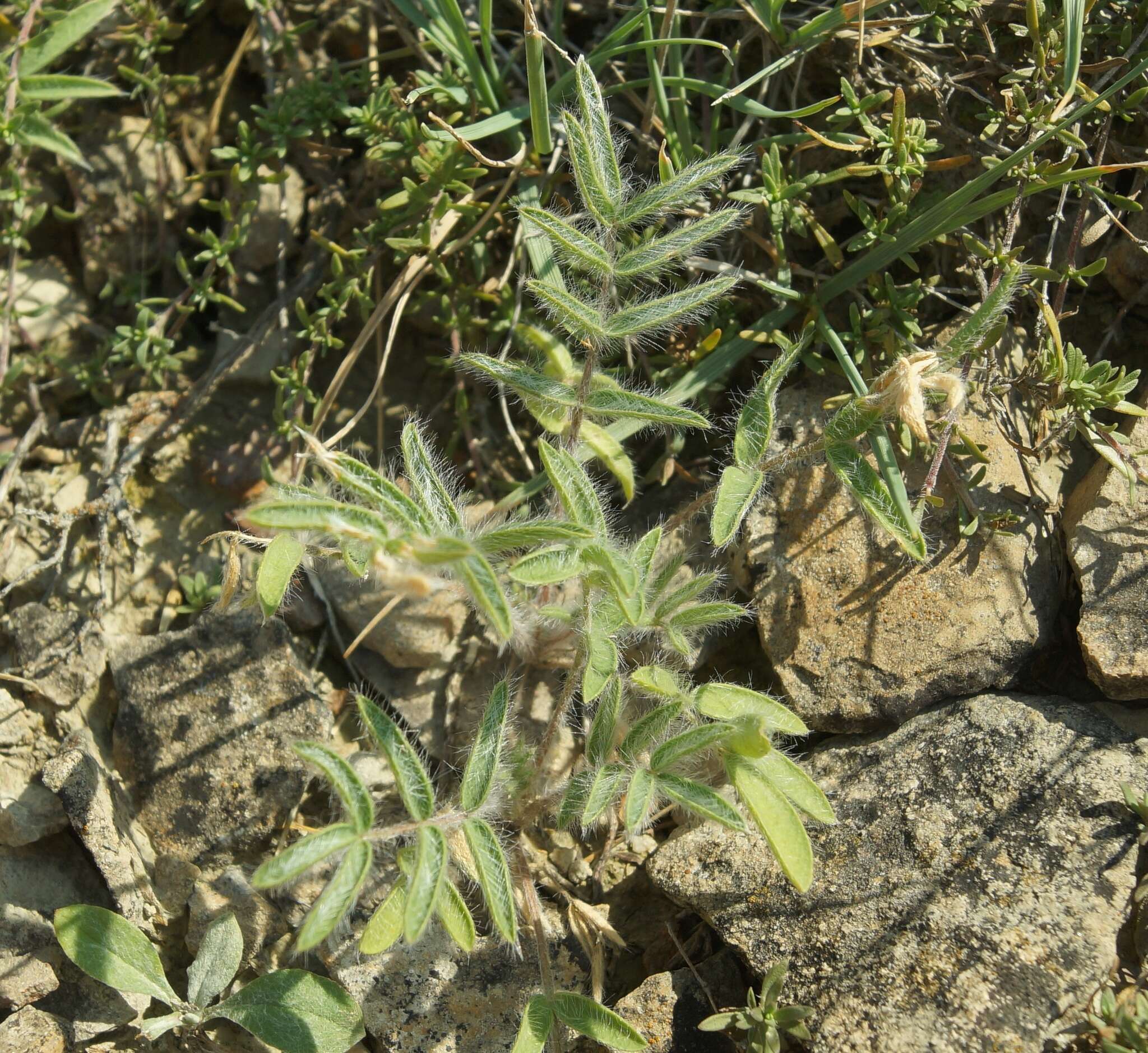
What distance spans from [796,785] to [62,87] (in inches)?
118

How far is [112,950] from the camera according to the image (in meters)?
2.49

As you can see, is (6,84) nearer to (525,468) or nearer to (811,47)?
(525,468)

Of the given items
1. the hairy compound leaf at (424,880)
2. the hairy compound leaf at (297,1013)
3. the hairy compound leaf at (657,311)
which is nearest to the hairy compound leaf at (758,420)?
the hairy compound leaf at (657,311)

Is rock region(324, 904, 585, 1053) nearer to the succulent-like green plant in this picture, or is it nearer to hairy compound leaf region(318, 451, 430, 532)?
the succulent-like green plant

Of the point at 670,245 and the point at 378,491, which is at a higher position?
the point at 670,245

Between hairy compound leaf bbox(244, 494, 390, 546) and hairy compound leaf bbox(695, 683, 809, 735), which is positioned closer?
hairy compound leaf bbox(244, 494, 390, 546)

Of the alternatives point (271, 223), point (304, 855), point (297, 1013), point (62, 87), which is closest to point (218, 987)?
point (297, 1013)

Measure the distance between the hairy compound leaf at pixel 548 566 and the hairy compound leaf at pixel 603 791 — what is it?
488mm

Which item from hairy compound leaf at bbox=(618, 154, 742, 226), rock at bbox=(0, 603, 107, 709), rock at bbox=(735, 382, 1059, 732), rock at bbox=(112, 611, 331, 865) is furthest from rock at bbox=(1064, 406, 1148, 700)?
rock at bbox=(0, 603, 107, 709)

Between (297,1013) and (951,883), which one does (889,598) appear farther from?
(297,1013)

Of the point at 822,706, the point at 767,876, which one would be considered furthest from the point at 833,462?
the point at 767,876

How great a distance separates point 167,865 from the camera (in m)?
2.82

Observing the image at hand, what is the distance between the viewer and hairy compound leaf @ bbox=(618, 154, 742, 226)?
7.53ft

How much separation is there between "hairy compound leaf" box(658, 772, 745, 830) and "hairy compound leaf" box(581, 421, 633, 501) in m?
0.63
